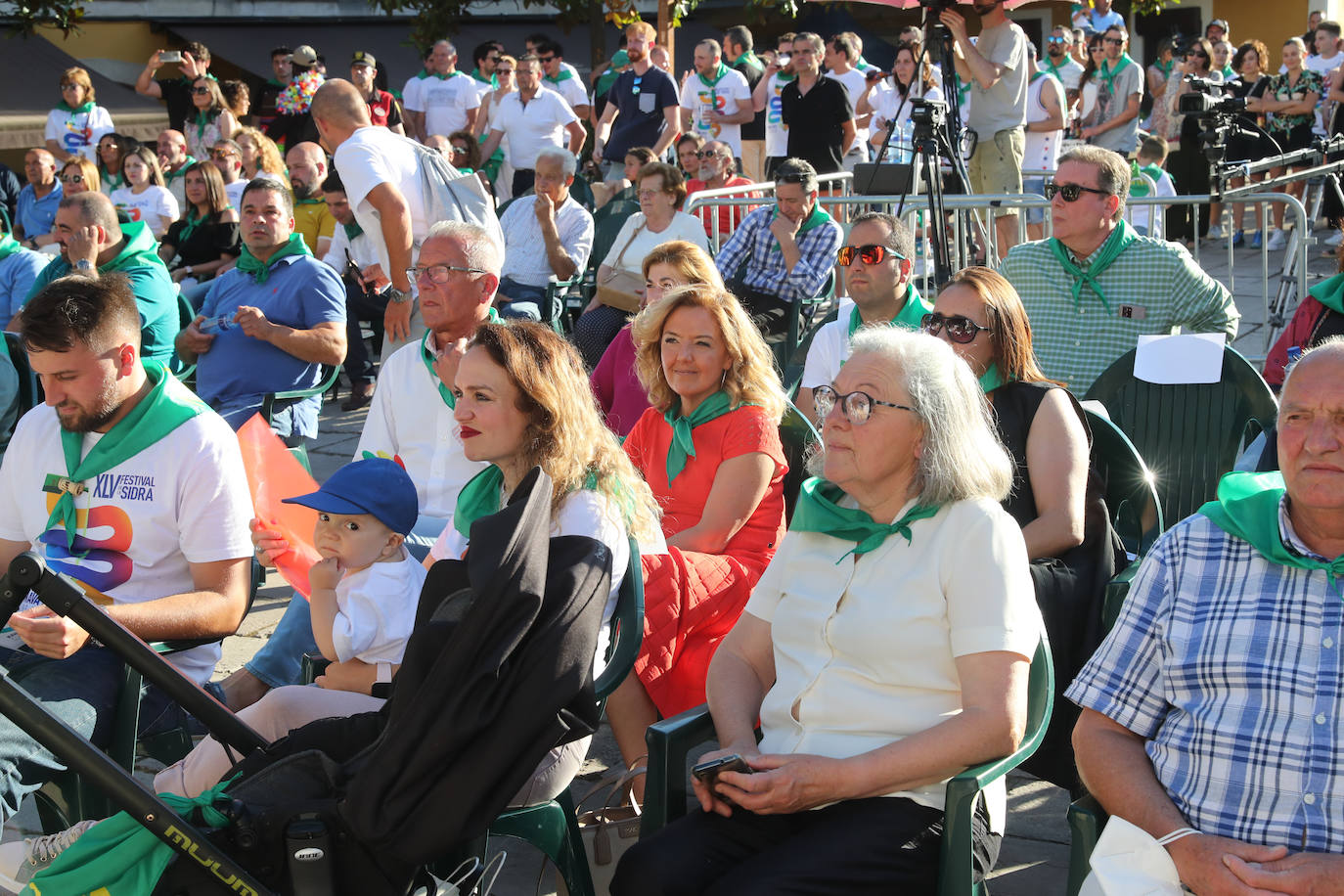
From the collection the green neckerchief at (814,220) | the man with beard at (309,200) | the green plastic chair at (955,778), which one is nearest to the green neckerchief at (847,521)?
the green plastic chair at (955,778)

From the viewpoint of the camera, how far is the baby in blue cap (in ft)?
9.67

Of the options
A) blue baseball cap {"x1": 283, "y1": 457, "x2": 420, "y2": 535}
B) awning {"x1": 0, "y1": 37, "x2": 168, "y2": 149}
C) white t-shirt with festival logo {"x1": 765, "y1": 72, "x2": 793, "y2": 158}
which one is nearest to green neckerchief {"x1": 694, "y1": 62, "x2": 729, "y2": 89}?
white t-shirt with festival logo {"x1": 765, "y1": 72, "x2": 793, "y2": 158}

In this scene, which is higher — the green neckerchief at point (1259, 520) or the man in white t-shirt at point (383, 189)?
the man in white t-shirt at point (383, 189)

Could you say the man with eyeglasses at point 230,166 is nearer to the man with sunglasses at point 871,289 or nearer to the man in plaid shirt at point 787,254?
the man in plaid shirt at point 787,254

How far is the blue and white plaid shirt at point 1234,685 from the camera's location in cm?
202

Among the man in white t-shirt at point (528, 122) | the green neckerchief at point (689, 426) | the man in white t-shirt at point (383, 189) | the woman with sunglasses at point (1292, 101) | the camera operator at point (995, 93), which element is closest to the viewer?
the green neckerchief at point (689, 426)

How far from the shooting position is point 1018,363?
11.3 feet

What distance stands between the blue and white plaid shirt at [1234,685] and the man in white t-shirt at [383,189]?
344 centimetres

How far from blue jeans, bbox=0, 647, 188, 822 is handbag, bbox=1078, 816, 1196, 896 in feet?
6.56

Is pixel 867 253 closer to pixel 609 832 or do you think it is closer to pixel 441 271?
pixel 441 271

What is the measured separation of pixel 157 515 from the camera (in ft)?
10.3

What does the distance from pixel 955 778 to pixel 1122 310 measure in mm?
2934

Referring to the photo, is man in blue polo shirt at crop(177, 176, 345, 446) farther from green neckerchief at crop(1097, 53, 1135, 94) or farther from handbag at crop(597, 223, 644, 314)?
green neckerchief at crop(1097, 53, 1135, 94)

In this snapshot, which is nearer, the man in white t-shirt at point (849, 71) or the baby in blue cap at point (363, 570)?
the baby in blue cap at point (363, 570)
